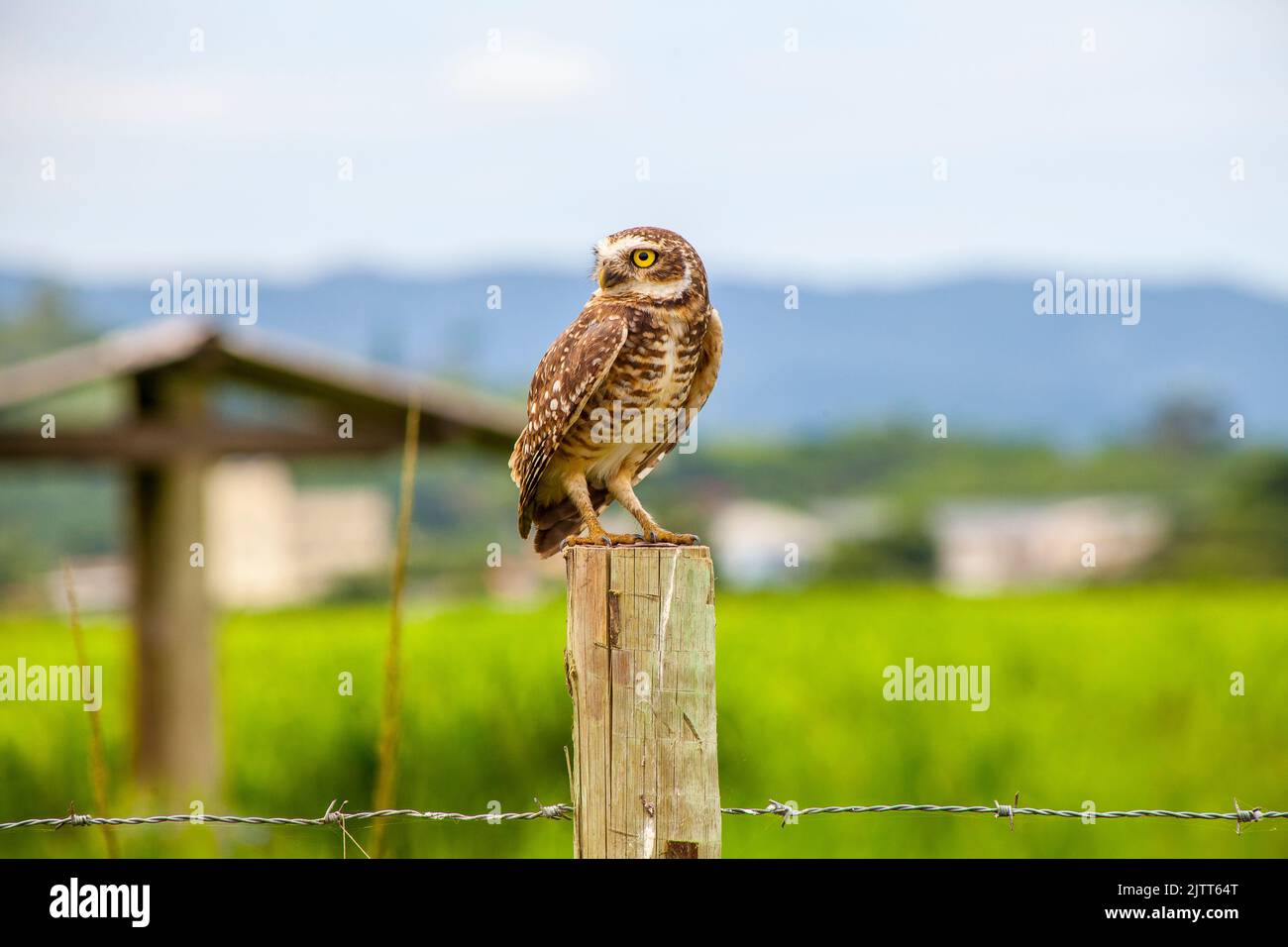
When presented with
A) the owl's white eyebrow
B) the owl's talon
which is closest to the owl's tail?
the owl's talon

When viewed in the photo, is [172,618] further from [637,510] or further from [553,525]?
[637,510]

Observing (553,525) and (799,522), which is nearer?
(553,525)

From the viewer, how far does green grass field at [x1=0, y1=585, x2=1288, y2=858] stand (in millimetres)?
5488

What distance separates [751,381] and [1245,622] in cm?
10920

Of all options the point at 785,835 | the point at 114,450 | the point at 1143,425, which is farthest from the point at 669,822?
the point at 1143,425

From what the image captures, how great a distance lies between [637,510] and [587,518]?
18 centimetres

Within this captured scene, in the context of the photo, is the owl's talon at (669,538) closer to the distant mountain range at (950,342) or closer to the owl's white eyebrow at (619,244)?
the owl's white eyebrow at (619,244)

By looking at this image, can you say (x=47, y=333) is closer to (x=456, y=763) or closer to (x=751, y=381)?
(x=751, y=381)

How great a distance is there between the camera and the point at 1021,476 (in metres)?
61.7

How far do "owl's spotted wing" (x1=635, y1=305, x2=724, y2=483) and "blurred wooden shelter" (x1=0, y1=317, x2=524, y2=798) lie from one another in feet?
5.60

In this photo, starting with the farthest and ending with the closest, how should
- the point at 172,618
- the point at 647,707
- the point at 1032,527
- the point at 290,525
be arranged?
the point at 290,525, the point at 1032,527, the point at 172,618, the point at 647,707

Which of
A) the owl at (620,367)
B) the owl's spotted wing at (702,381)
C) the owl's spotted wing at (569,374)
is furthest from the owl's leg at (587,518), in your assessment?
the owl's spotted wing at (702,381)

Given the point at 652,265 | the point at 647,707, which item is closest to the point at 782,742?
the point at 652,265

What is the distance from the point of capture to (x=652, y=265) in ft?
12.6
